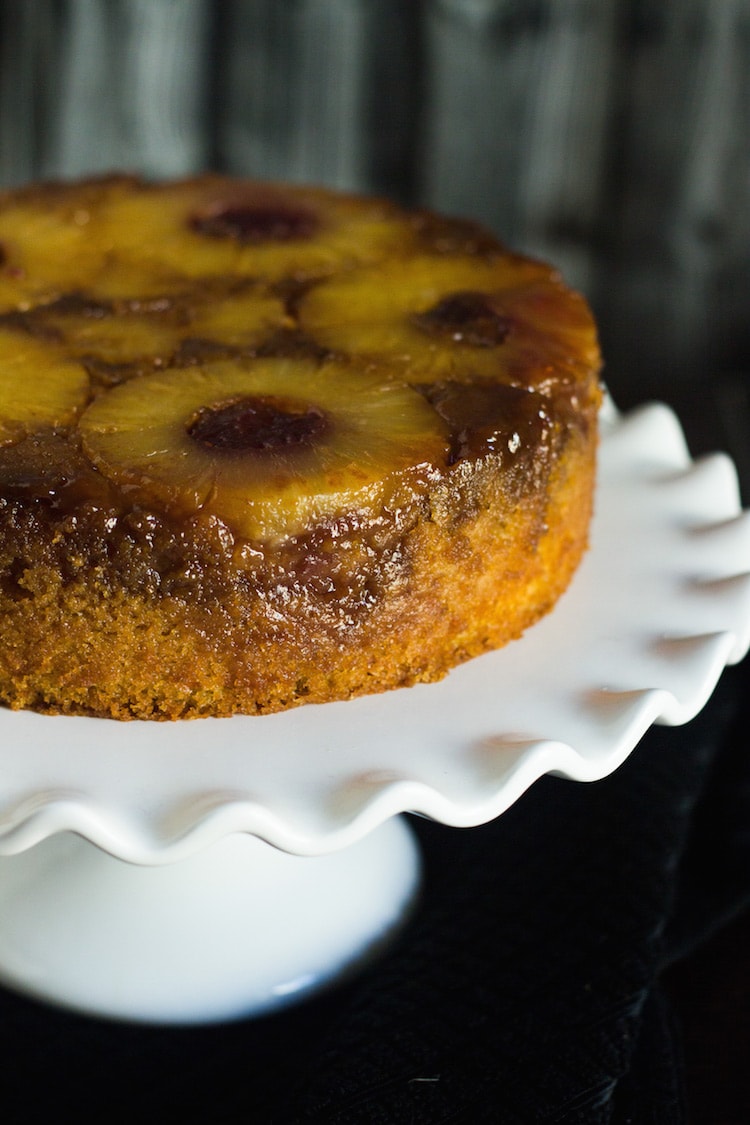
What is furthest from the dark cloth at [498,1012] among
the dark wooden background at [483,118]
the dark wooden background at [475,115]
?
the dark wooden background at [475,115]

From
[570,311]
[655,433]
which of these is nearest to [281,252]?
[570,311]

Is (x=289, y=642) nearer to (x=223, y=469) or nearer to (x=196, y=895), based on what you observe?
(x=223, y=469)

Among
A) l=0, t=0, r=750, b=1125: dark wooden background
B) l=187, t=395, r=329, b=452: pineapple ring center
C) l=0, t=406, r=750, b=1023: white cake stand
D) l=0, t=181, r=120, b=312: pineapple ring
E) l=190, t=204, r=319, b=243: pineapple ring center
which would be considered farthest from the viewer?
l=0, t=0, r=750, b=1125: dark wooden background

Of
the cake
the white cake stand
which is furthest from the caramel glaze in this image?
the white cake stand

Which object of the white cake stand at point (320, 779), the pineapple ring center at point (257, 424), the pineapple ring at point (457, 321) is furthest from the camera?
the pineapple ring at point (457, 321)

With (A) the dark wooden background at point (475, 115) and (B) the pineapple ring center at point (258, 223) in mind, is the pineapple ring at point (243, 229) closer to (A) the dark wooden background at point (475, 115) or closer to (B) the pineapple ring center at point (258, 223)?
(B) the pineapple ring center at point (258, 223)

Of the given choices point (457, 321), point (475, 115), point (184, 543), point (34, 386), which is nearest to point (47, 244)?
point (34, 386)

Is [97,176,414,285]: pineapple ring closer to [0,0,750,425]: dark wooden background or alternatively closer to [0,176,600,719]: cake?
[0,176,600,719]: cake
